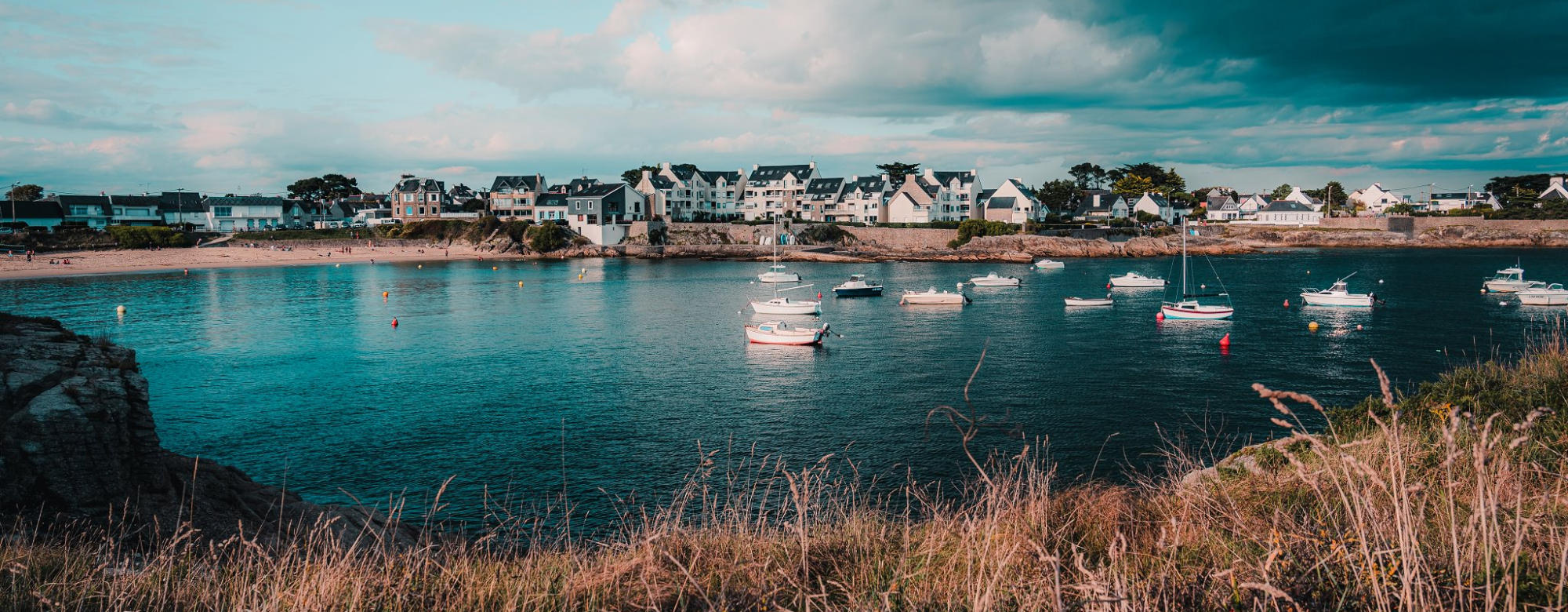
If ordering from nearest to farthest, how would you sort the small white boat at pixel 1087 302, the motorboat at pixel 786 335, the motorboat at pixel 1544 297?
the motorboat at pixel 786 335, the motorboat at pixel 1544 297, the small white boat at pixel 1087 302

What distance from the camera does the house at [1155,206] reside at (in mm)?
144500

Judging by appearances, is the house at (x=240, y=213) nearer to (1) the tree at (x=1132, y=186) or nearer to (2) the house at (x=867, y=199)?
(2) the house at (x=867, y=199)

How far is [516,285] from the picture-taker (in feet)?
247

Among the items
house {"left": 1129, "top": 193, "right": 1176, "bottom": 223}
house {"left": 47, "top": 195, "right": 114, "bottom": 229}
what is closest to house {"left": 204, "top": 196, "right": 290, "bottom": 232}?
house {"left": 47, "top": 195, "right": 114, "bottom": 229}

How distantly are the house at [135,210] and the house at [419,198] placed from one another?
33.9 meters

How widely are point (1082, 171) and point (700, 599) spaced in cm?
16416

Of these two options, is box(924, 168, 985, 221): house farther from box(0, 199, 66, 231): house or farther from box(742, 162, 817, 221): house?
box(0, 199, 66, 231): house

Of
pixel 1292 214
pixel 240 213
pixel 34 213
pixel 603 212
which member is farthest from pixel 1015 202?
pixel 34 213

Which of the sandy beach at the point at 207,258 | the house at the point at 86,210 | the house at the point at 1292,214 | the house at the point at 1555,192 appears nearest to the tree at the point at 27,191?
the house at the point at 86,210

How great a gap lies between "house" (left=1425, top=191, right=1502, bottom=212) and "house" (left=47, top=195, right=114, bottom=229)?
228 m

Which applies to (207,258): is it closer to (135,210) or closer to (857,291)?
(135,210)

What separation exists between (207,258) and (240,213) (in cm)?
3582

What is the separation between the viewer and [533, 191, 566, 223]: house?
12925cm

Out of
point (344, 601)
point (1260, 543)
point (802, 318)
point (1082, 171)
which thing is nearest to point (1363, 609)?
point (1260, 543)
